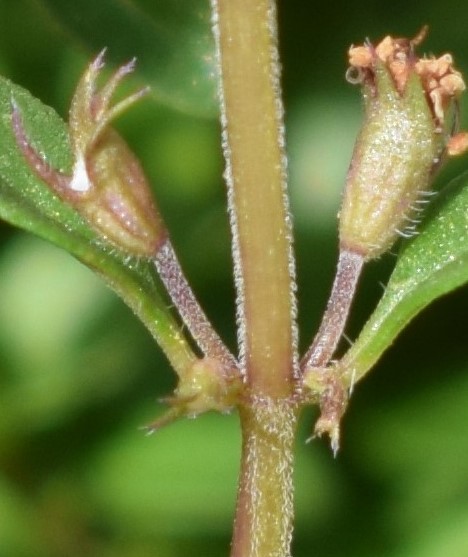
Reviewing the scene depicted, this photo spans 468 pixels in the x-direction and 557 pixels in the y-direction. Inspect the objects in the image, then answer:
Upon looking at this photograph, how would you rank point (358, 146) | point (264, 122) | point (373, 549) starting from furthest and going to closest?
point (373, 549), point (358, 146), point (264, 122)

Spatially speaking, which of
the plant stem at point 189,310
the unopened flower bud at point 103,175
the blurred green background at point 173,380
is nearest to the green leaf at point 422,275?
the plant stem at point 189,310

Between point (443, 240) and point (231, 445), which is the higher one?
point (231, 445)

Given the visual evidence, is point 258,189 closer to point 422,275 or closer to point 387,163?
point 387,163

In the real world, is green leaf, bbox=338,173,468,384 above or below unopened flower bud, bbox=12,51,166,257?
below

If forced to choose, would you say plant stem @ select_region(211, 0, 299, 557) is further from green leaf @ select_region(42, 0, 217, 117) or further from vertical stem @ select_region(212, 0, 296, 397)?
green leaf @ select_region(42, 0, 217, 117)

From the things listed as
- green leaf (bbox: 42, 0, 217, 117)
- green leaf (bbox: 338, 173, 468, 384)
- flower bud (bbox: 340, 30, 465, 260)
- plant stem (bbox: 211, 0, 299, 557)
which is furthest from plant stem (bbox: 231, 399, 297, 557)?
green leaf (bbox: 42, 0, 217, 117)

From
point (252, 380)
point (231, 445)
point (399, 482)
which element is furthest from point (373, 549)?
point (252, 380)

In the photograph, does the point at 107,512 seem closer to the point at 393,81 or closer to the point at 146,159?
the point at 146,159
